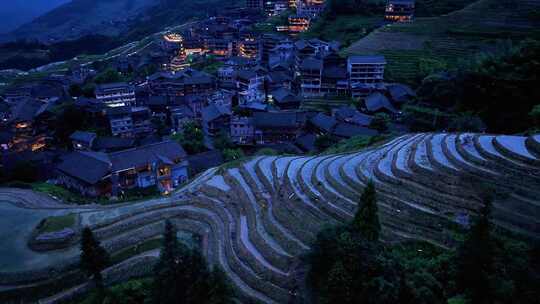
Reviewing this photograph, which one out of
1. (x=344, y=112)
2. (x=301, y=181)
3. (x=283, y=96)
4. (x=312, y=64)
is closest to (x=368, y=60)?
(x=312, y=64)

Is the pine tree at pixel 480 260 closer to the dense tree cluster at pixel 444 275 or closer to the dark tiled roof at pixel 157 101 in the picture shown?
the dense tree cluster at pixel 444 275

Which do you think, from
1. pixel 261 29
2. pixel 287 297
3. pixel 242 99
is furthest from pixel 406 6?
pixel 287 297

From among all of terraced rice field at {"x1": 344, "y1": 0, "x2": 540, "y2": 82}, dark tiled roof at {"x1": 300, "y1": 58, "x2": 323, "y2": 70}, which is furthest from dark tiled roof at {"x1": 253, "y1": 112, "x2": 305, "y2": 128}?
terraced rice field at {"x1": 344, "y1": 0, "x2": 540, "y2": 82}

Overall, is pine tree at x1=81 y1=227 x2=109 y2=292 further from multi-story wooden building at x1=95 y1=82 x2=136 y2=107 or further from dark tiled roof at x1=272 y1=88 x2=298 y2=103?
multi-story wooden building at x1=95 y1=82 x2=136 y2=107

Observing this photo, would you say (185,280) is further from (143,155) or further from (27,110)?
(27,110)

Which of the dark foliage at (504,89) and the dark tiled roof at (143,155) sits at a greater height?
the dark foliage at (504,89)

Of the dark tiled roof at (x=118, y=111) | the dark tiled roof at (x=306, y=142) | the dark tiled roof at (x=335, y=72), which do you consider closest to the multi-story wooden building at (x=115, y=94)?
the dark tiled roof at (x=118, y=111)
